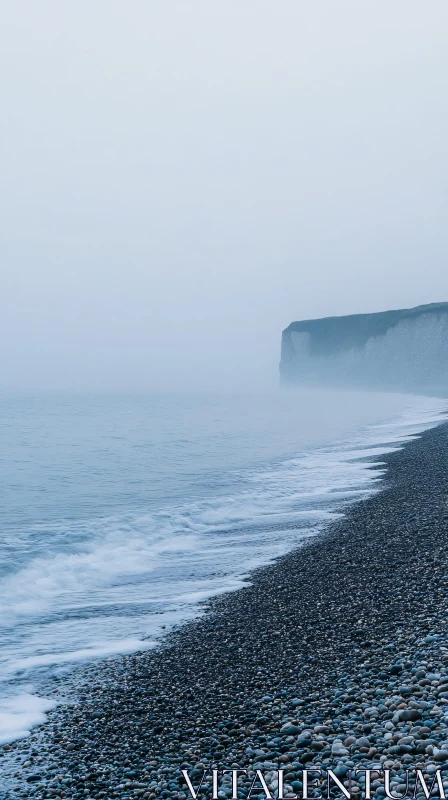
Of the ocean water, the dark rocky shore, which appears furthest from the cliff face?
the dark rocky shore

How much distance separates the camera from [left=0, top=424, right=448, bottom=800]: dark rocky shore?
484 cm

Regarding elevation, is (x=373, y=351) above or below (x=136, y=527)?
above

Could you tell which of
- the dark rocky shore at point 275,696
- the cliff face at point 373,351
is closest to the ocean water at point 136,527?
the dark rocky shore at point 275,696

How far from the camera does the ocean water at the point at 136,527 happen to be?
9.12m

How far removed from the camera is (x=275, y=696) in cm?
621

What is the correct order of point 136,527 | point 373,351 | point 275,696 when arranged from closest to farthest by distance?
point 275,696
point 136,527
point 373,351

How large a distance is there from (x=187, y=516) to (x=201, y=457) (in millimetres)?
14551

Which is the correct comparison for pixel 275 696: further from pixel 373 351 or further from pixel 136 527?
pixel 373 351

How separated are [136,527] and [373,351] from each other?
10256 cm

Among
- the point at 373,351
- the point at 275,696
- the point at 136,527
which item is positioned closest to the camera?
the point at 275,696

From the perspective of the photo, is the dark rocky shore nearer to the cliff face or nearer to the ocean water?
the ocean water

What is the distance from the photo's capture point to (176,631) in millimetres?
8969

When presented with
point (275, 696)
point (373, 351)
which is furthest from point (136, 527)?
point (373, 351)

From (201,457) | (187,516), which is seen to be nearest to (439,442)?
(201,457)
